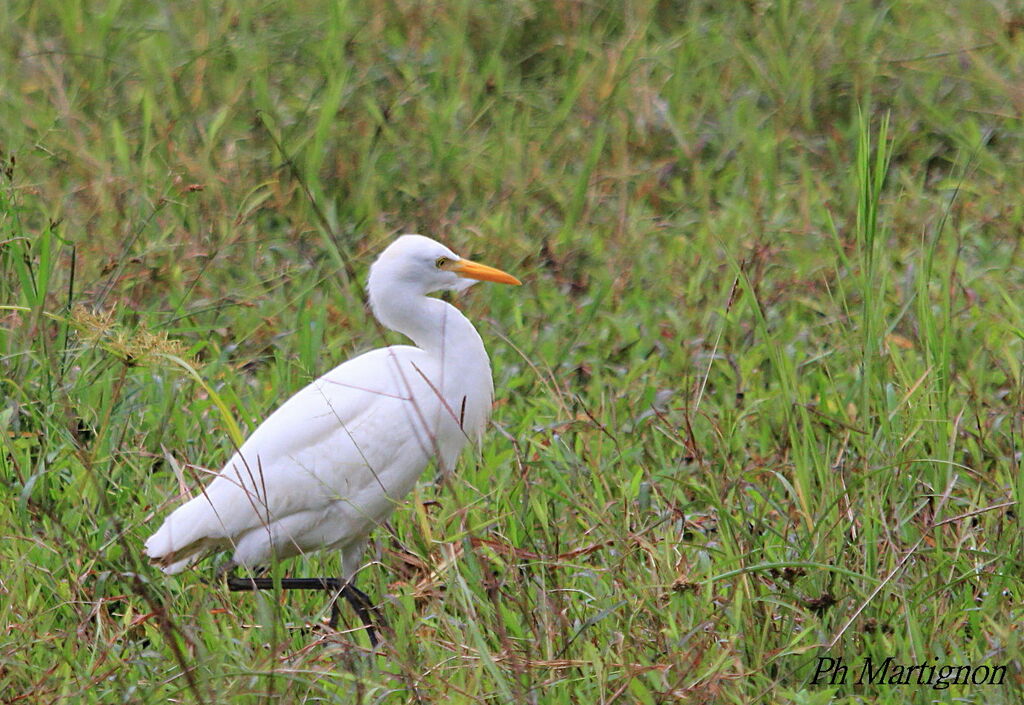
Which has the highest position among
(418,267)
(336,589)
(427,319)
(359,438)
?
(418,267)

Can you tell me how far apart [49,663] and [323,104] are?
9.10 feet

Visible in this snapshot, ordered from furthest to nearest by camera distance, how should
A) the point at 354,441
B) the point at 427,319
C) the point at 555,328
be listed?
the point at 555,328, the point at 427,319, the point at 354,441

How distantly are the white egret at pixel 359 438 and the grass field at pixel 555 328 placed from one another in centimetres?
9

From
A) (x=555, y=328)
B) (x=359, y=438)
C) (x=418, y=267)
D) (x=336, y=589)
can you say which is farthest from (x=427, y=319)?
(x=555, y=328)

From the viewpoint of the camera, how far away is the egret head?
3209 mm

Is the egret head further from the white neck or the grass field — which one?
the grass field

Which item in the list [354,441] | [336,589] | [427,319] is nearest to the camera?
[336,589]

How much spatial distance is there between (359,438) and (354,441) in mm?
65

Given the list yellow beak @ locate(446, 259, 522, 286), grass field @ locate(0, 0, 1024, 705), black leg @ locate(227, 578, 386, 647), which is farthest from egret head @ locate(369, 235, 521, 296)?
black leg @ locate(227, 578, 386, 647)

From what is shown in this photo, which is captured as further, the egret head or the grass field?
the egret head

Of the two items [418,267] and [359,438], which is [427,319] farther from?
[359,438]

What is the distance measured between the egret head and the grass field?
0.87 feet

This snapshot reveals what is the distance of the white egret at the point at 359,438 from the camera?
3.08m

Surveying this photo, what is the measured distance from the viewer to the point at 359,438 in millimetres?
3094
